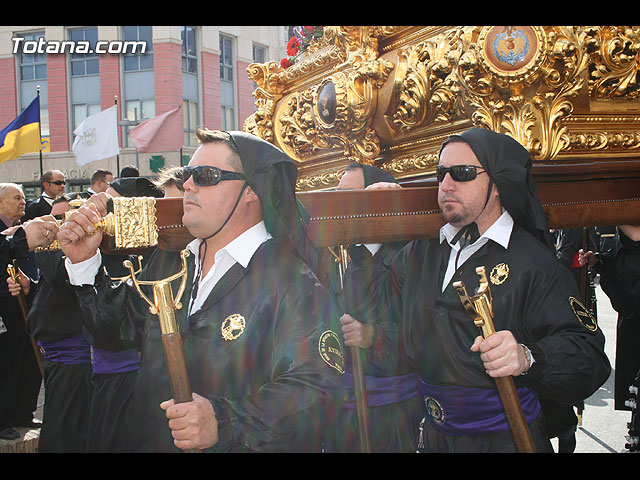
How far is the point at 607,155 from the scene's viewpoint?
2.96 metres

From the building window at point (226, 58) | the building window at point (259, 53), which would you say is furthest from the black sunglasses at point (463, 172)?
the building window at point (259, 53)

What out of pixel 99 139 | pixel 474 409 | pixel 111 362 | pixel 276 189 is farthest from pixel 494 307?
pixel 99 139

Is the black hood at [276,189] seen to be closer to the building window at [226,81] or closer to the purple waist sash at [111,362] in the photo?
the purple waist sash at [111,362]

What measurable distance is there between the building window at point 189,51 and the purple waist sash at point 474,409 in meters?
22.8

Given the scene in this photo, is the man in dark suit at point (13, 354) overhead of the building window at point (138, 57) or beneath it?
beneath

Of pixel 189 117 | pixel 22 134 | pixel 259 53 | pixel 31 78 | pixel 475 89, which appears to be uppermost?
pixel 259 53

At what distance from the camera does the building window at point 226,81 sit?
25053 millimetres

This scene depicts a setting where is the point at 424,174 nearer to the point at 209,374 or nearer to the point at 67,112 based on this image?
the point at 209,374

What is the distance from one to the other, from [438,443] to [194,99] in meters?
22.9

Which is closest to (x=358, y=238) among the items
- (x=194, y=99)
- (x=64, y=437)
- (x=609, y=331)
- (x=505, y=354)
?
(x=505, y=354)

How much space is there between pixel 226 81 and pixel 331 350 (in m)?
24.5

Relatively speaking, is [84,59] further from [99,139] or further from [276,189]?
[276,189]

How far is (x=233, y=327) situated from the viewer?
6.04 feet

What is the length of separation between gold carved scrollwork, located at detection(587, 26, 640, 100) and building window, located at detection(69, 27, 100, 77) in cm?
2237
